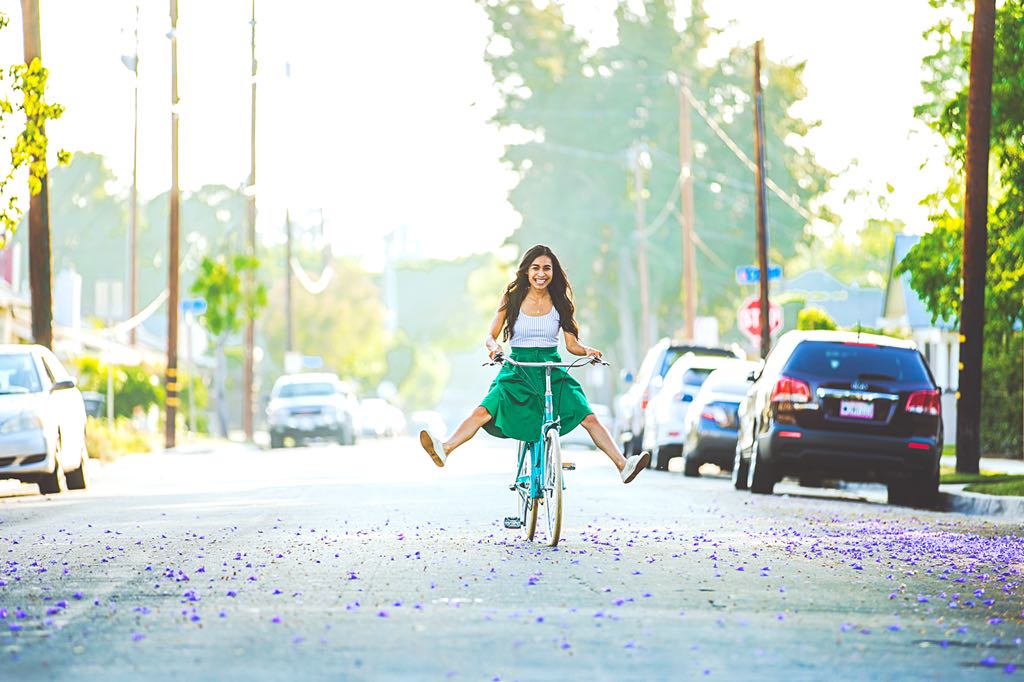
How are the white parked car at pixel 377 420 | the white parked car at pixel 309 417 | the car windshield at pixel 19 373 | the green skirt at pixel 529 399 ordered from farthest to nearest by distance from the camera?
the white parked car at pixel 377 420, the white parked car at pixel 309 417, the car windshield at pixel 19 373, the green skirt at pixel 529 399

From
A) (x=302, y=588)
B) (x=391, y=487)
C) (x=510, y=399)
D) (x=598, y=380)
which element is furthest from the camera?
(x=598, y=380)

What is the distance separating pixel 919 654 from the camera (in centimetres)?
831

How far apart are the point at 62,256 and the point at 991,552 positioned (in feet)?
292

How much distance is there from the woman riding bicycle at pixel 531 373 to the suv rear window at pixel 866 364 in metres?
6.86

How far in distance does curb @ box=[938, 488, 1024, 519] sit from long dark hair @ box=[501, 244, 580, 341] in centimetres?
674

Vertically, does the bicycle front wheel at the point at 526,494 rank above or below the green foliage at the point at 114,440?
above

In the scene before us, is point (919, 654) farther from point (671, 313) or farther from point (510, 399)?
point (671, 313)

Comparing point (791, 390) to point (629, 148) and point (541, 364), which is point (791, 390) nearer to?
point (541, 364)

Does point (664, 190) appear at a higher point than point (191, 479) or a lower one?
higher

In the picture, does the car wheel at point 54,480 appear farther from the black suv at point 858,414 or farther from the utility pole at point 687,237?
the utility pole at point 687,237

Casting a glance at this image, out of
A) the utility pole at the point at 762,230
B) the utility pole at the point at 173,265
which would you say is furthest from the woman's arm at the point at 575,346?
the utility pole at the point at 173,265

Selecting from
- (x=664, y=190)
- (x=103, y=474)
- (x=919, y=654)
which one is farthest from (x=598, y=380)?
(x=919, y=654)

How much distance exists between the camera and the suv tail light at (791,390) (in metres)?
19.8

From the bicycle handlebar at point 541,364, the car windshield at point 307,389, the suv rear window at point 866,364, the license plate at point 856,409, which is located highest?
the bicycle handlebar at point 541,364
